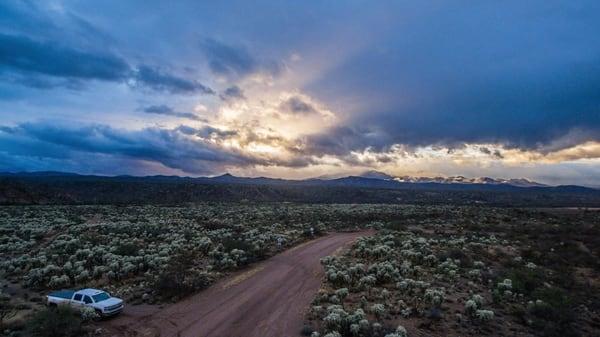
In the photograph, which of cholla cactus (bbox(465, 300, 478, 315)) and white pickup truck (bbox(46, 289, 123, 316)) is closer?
cholla cactus (bbox(465, 300, 478, 315))

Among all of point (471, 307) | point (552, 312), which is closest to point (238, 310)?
point (471, 307)

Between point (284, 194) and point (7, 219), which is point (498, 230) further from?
point (284, 194)

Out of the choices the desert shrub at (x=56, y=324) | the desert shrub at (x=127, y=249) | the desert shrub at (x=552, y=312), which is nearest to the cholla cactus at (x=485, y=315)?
the desert shrub at (x=552, y=312)

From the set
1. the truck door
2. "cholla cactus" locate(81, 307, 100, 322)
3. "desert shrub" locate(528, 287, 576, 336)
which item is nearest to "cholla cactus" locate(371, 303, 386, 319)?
"desert shrub" locate(528, 287, 576, 336)

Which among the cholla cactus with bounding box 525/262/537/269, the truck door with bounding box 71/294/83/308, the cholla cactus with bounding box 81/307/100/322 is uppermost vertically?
the cholla cactus with bounding box 525/262/537/269

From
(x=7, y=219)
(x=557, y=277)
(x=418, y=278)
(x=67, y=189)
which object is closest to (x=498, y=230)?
(x=557, y=277)

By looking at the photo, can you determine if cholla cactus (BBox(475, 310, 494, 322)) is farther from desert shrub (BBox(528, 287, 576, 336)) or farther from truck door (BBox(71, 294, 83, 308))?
truck door (BBox(71, 294, 83, 308))

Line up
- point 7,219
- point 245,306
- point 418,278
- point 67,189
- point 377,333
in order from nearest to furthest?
point 377,333, point 245,306, point 418,278, point 7,219, point 67,189
